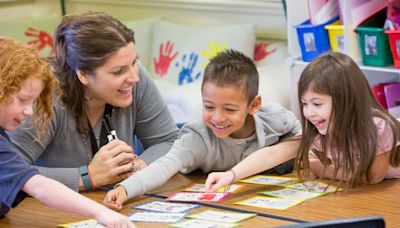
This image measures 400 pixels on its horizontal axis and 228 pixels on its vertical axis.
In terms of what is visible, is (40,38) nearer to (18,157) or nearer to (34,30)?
(34,30)

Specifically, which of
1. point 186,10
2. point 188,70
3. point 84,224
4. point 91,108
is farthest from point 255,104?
point 186,10

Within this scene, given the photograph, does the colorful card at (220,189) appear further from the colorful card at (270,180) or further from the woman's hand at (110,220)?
the woman's hand at (110,220)

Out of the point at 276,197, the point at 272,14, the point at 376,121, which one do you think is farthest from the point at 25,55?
the point at 272,14

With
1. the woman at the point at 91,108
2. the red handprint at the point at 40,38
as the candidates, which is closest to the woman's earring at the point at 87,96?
the woman at the point at 91,108

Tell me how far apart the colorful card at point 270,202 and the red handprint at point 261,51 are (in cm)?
202

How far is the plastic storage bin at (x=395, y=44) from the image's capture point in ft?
9.59

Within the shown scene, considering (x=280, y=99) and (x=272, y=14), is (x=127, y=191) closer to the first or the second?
(x=280, y=99)

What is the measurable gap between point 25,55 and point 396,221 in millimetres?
936

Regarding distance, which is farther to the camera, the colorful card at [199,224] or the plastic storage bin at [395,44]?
the plastic storage bin at [395,44]

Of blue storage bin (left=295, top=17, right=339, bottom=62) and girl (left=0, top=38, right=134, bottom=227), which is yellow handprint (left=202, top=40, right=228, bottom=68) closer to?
blue storage bin (left=295, top=17, right=339, bottom=62)

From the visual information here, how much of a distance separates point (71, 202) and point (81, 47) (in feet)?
2.01

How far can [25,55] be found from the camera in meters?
1.81

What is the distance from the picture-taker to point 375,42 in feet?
10.00

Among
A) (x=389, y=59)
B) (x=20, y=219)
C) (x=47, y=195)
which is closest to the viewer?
(x=47, y=195)
